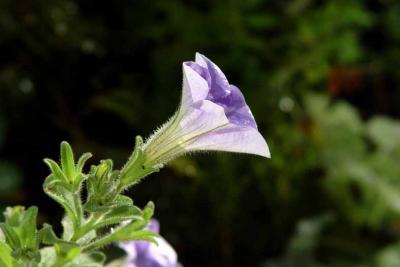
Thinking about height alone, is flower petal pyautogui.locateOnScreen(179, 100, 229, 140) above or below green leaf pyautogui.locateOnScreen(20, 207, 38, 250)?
above

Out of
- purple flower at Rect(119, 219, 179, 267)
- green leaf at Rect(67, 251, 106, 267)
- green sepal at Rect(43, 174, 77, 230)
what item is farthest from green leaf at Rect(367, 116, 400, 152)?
green sepal at Rect(43, 174, 77, 230)

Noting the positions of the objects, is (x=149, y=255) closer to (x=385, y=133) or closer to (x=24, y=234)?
(x=24, y=234)

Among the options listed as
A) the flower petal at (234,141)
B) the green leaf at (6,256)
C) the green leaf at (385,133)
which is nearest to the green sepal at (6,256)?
the green leaf at (6,256)

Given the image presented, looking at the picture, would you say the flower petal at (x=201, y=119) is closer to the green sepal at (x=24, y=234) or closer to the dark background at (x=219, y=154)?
the green sepal at (x=24, y=234)

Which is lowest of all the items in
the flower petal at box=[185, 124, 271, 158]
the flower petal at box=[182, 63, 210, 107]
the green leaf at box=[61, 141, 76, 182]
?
the green leaf at box=[61, 141, 76, 182]

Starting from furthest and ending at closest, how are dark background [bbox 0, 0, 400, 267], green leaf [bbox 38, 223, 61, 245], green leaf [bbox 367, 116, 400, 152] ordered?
green leaf [bbox 367, 116, 400, 152] < dark background [bbox 0, 0, 400, 267] < green leaf [bbox 38, 223, 61, 245]

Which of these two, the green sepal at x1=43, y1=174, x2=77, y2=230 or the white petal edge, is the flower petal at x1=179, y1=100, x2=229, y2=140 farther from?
the white petal edge

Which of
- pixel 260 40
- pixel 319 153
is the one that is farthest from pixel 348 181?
pixel 260 40

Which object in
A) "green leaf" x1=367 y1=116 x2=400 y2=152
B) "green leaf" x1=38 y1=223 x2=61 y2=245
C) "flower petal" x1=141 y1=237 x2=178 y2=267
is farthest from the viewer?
"green leaf" x1=367 y1=116 x2=400 y2=152
